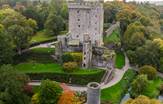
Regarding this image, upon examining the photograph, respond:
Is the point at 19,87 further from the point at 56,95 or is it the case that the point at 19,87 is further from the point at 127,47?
the point at 127,47

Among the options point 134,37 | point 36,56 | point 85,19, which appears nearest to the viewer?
point 36,56

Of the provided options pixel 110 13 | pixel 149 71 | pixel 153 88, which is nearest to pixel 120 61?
pixel 149 71

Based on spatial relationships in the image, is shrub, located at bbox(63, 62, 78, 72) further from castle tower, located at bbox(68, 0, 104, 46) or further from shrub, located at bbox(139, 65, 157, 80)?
shrub, located at bbox(139, 65, 157, 80)

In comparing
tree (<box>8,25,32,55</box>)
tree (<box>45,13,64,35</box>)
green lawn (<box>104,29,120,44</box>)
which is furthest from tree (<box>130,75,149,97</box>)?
tree (<box>45,13,64,35</box>)

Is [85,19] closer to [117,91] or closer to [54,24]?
[54,24]

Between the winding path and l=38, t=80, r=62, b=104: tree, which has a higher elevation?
l=38, t=80, r=62, b=104: tree

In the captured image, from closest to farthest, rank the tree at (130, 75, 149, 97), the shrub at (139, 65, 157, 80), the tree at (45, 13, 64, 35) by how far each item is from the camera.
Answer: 1. the tree at (130, 75, 149, 97)
2. the shrub at (139, 65, 157, 80)
3. the tree at (45, 13, 64, 35)

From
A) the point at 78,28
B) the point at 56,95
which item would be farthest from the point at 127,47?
the point at 56,95
